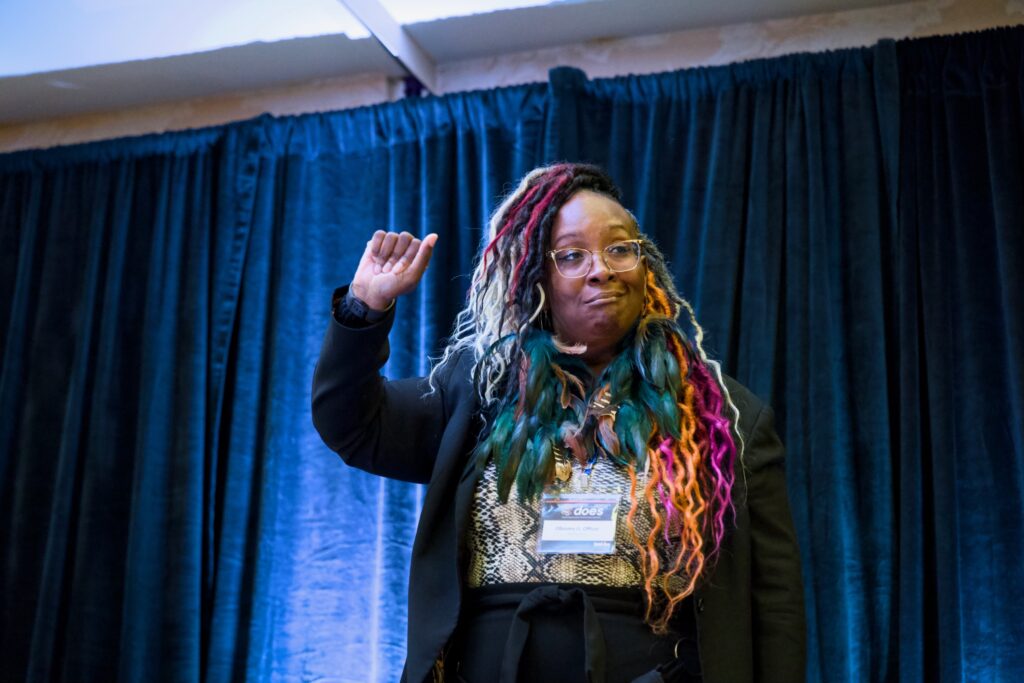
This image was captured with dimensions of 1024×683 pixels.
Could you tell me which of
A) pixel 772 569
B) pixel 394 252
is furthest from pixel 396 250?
pixel 772 569

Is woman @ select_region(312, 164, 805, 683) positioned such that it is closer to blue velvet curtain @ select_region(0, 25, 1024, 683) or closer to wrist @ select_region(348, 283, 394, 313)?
wrist @ select_region(348, 283, 394, 313)

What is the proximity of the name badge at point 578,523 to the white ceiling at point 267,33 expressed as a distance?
69.0 inches

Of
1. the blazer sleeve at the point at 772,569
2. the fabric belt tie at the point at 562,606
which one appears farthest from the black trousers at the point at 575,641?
the blazer sleeve at the point at 772,569

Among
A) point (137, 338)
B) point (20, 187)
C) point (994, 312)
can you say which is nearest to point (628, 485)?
point (994, 312)

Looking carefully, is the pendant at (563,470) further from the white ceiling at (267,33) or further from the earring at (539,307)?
the white ceiling at (267,33)

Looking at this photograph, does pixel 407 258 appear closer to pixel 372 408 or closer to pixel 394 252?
pixel 394 252

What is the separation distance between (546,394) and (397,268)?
0.30 meters

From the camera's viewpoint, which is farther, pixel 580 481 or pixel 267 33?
pixel 267 33

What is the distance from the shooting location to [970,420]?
2.57 m

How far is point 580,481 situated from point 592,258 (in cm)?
38

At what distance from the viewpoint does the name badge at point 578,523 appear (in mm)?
1545

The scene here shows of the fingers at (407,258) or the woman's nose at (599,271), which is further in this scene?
the woman's nose at (599,271)

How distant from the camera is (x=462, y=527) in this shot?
1.62 meters

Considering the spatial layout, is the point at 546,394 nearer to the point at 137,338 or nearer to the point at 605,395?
the point at 605,395
